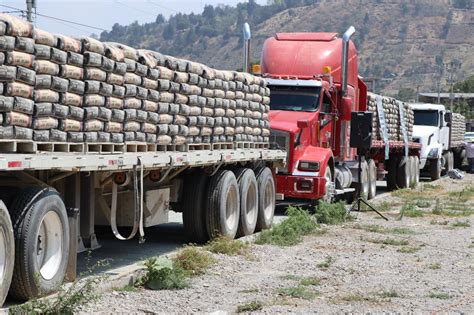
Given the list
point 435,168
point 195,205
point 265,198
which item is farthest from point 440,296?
point 435,168

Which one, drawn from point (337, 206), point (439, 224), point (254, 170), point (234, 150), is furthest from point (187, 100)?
point (439, 224)

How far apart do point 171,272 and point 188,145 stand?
3.03m

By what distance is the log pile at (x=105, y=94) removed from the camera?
9391 millimetres

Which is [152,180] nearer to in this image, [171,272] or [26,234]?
[171,272]

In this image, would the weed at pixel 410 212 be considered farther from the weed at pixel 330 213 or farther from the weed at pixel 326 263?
the weed at pixel 326 263

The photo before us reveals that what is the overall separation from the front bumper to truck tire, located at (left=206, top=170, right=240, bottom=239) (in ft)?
16.9

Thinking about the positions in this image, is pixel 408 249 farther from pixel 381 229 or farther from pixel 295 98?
pixel 295 98

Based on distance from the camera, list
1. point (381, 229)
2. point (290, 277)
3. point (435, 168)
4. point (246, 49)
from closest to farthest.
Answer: point (290, 277), point (381, 229), point (246, 49), point (435, 168)

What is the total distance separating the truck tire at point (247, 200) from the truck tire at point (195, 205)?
1.16 m

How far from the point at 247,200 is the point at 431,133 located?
75.7 feet

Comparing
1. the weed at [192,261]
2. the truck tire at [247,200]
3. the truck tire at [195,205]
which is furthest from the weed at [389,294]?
the truck tire at [247,200]

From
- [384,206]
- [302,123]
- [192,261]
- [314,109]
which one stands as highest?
[314,109]

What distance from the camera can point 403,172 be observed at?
32.8 meters

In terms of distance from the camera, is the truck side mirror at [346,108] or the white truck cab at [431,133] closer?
the truck side mirror at [346,108]
